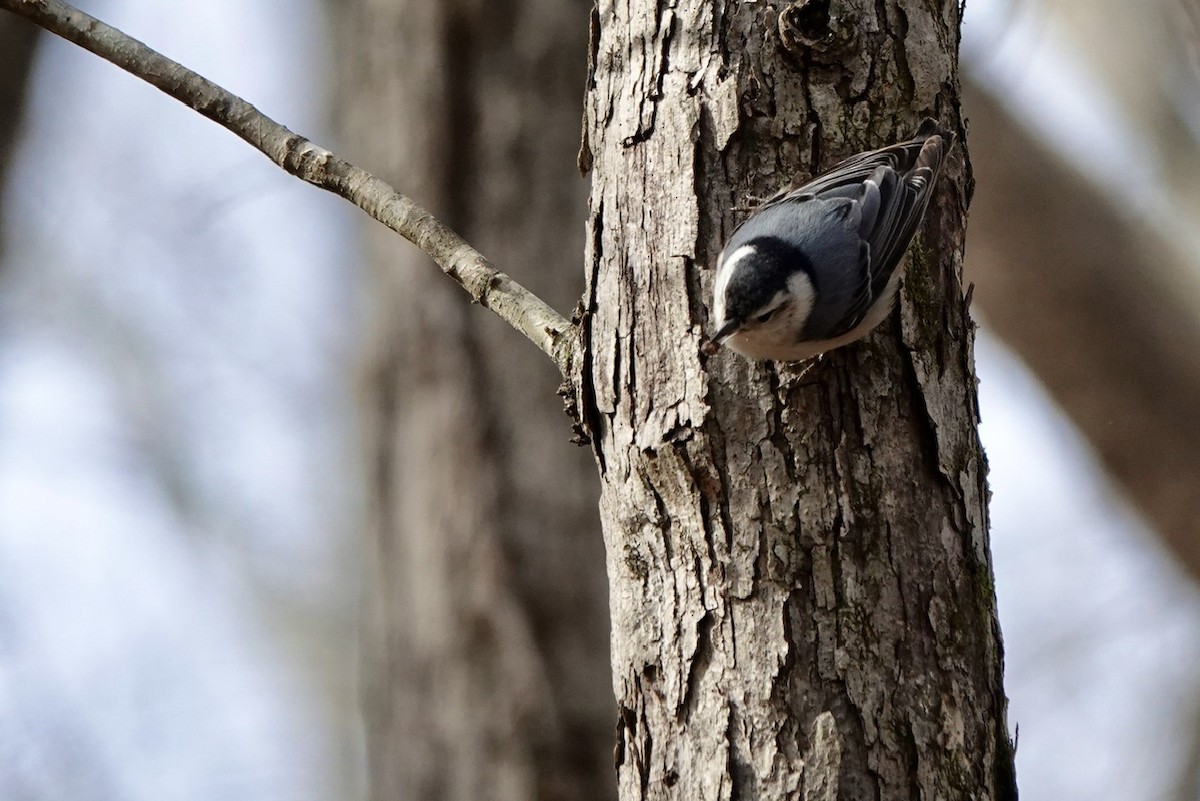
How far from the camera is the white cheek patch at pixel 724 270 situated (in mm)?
1952

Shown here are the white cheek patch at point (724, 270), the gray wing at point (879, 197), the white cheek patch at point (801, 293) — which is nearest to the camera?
the white cheek patch at point (724, 270)

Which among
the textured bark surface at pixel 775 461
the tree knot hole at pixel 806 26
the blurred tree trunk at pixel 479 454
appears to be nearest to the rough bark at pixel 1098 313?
the blurred tree trunk at pixel 479 454

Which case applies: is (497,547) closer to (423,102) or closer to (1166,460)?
(423,102)

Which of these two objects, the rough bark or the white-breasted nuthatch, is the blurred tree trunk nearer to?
the rough bark

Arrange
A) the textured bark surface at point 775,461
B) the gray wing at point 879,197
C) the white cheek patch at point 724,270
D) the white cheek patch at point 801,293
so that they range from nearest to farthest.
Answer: the textured bark surface at point 775,461, the white cheek patch at point 724,270, the gray wing at point 879,197, the white cheek patch at point 801,293

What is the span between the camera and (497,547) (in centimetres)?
388

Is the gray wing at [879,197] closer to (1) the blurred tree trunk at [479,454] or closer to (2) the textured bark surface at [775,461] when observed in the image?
(2) the textured bark surface at [775,461]

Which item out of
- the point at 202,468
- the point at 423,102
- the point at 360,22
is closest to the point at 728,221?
the point at 423,102

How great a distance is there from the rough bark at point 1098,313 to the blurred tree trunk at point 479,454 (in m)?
1.54

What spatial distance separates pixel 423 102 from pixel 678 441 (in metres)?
2.65

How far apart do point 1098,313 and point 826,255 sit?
5.97 ft

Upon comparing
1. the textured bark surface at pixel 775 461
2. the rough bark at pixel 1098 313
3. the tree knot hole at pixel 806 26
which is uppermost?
the rough bark at pixel 1098 313

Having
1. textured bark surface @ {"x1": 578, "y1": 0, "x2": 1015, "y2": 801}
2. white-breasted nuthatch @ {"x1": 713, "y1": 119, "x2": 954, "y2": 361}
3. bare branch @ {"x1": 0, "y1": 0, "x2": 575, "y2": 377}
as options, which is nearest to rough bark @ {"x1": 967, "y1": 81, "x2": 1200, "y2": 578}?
white-breasted nuthatch @ {"x1": 713, "y1": 119, "x2": 954, "y2": 361}

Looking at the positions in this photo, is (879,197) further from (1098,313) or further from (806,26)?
(1098,313)
